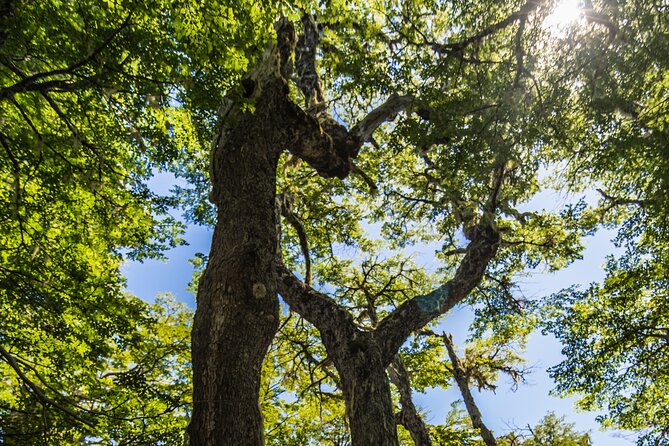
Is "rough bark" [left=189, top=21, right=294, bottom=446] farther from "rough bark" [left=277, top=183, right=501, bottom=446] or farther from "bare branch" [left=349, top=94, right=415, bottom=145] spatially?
"rough bark" [left=277, top=183, right=501, bottom=446]

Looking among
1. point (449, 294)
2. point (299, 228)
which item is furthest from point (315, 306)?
point (449, 294)

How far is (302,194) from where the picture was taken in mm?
9383

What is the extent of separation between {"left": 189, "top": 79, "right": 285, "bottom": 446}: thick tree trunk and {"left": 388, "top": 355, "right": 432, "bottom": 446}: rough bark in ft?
19.6

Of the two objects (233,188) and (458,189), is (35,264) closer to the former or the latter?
(233,188)

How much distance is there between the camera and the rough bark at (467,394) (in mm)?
10172

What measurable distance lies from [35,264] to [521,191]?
25.7ft

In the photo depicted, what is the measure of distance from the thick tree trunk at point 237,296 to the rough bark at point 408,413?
5.99 metres

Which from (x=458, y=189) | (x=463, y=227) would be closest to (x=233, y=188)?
(x=458, y=189)

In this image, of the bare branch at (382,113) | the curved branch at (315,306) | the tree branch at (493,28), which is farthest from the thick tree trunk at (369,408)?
the tree branch at (493,28)

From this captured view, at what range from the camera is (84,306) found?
16.6ft

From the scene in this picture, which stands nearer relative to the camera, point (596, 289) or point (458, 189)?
point (458, 189)

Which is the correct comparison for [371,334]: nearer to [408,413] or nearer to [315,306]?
[315,306]

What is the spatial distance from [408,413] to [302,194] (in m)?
5.57

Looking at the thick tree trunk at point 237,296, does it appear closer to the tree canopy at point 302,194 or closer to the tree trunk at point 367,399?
the tree canopy at point 302,194
